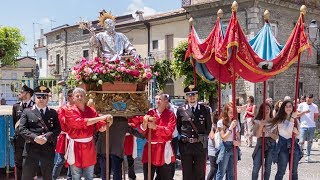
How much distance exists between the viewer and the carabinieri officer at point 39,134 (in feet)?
22.3

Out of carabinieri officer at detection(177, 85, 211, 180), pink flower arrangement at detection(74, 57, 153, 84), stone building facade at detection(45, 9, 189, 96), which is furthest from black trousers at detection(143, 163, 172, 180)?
stone building facade at detection(45, 9, 189, 96)

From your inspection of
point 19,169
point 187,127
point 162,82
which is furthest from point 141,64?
point 162,82

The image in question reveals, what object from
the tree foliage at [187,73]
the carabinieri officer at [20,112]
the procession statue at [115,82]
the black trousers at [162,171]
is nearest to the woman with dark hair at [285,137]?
the black trousers at [162,171]

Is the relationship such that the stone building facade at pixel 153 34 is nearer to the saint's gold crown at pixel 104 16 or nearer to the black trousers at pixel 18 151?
the saint's gold crown at pixel 104 16

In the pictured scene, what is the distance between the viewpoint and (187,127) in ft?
24.5

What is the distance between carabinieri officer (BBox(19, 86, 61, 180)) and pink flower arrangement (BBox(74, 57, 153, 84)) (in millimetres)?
667

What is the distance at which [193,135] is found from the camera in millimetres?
7418

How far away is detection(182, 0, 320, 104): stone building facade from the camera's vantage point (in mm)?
26078

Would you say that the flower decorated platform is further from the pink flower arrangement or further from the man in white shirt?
the man in white shirt

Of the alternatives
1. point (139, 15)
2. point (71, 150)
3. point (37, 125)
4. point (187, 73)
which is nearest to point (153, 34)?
point (139, 15)

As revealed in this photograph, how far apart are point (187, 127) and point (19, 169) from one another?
3.23m

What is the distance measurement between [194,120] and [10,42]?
3522 centimetres

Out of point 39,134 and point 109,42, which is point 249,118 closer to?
point 109,42

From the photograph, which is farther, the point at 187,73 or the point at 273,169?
the point at 187,73
